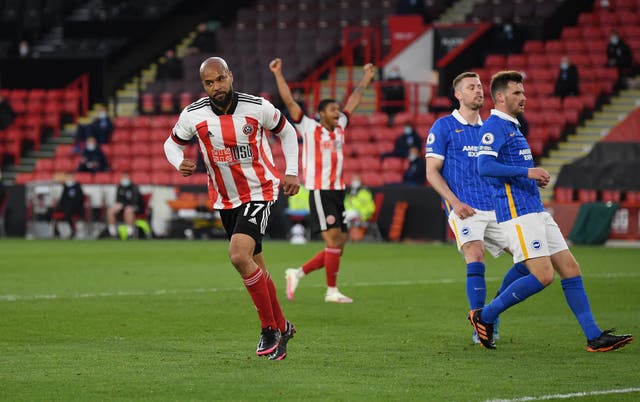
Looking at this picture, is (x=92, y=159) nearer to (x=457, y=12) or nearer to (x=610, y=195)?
(x=457, y=12)

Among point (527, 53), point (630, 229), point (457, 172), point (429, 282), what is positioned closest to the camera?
point (457, 172)

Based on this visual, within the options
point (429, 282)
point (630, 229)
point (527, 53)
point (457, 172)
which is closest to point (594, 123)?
point (527, 53)

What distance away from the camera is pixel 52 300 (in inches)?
522

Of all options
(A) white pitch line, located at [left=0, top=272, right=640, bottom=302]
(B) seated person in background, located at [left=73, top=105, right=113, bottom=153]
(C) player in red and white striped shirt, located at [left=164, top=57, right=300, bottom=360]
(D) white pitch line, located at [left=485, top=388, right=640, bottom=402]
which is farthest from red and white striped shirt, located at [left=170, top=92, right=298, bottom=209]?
(B) seated person in background, located at [left=73, top=105, right=113, bottom=153]

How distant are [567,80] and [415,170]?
462 cm

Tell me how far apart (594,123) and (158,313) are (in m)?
19.5

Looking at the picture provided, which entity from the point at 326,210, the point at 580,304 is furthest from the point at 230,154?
the point at 326,210

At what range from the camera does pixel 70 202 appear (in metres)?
29.2

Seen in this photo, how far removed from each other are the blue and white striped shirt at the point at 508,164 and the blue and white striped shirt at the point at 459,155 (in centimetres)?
77

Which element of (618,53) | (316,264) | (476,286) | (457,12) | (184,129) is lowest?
(316,264)

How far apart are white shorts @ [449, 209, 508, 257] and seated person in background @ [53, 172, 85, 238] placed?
20416 mm

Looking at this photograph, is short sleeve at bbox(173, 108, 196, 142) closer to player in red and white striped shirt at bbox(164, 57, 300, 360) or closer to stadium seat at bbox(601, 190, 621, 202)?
player in red and white striped shirt at bbox(164, 57, 300, 360)

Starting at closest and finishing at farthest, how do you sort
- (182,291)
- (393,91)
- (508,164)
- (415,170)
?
(508,164), (182,291), (415,170), (393,91)

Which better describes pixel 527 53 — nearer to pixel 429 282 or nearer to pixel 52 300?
pixel 429 282
